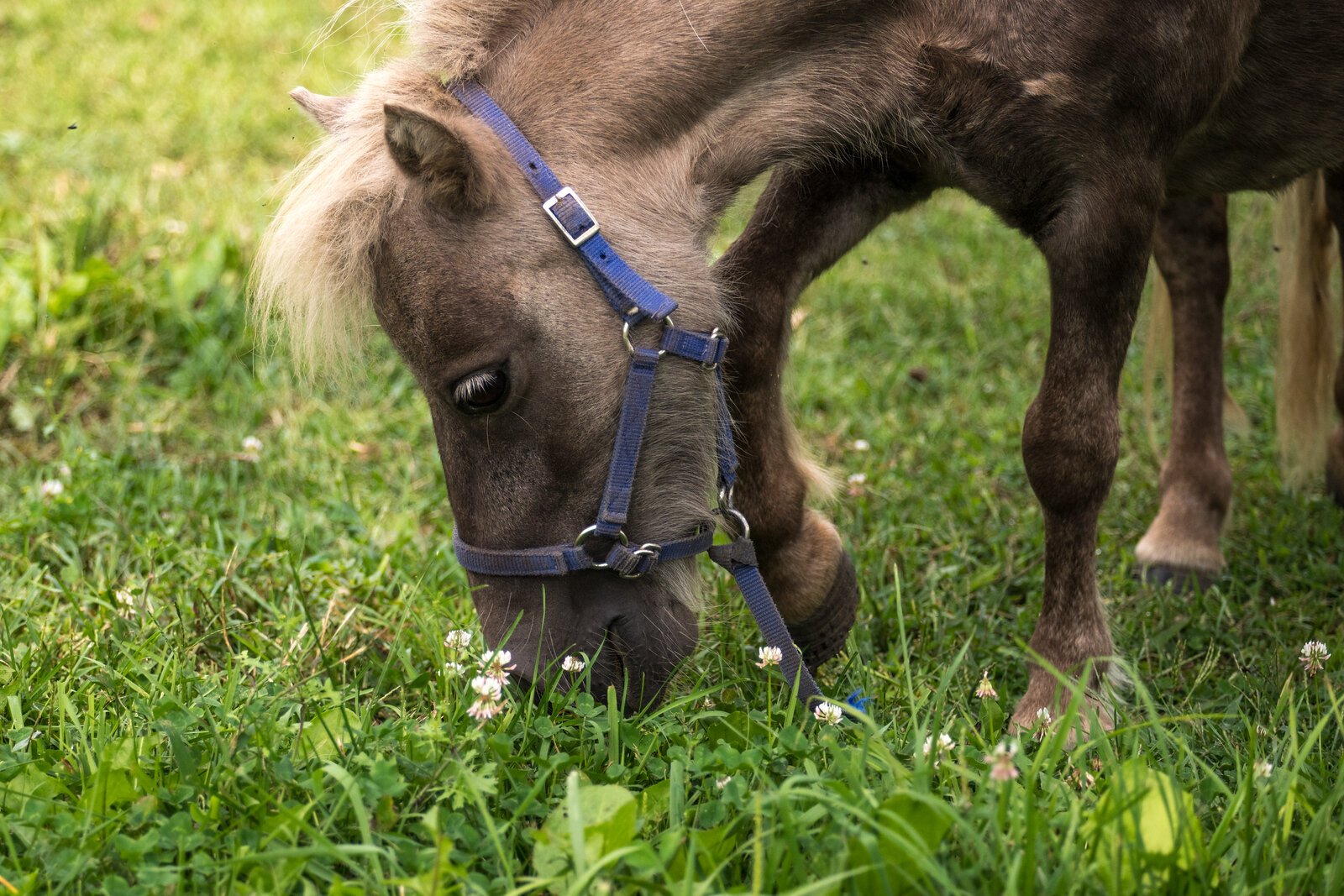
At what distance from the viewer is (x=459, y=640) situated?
244cm

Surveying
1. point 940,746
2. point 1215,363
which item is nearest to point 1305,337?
point 1215,363

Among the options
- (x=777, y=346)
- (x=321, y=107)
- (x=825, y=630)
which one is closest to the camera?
(x=321, y=107)

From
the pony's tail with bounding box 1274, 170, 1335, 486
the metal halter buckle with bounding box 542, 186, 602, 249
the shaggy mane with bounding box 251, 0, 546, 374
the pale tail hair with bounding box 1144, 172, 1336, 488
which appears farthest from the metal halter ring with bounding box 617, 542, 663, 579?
the pony's tail with bounding box 1274, 170, 1335, 486

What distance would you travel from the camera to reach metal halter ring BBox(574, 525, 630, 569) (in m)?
2.41

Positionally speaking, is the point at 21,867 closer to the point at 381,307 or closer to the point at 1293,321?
the point at 381,307

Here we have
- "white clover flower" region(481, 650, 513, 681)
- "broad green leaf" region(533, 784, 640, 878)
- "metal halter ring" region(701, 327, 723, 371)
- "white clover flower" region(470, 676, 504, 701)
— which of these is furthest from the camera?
"metal halter ring" region(701, 327, 723, 371)

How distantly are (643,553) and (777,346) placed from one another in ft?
2.47

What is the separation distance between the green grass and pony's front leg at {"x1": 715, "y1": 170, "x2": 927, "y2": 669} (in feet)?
0.56

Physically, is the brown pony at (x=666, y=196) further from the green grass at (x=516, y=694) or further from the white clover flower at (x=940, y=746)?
the white clover flower at (x=940, y=746)

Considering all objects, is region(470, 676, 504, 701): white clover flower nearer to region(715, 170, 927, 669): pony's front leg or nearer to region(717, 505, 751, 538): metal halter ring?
region(717, 505, 751, 538): metal halter ring

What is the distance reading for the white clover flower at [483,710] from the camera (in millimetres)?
2084

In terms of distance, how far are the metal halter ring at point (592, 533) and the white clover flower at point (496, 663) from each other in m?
0.25

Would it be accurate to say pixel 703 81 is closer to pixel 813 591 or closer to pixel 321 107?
pixel 321 107

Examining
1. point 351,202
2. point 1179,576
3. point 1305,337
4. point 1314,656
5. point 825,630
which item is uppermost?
point 351,202
